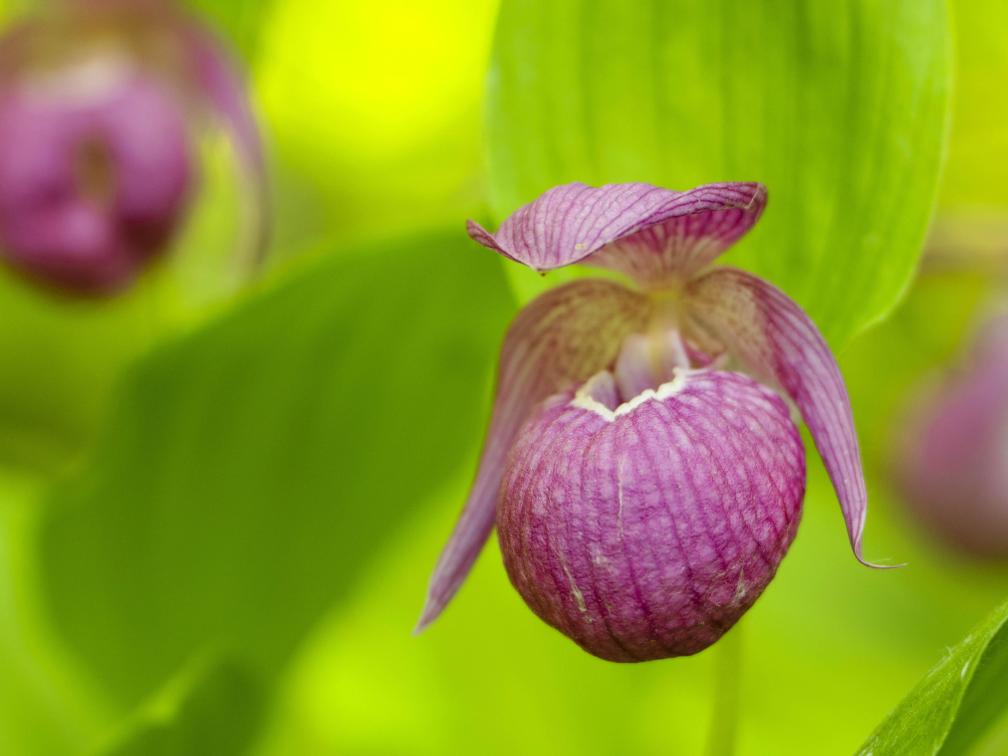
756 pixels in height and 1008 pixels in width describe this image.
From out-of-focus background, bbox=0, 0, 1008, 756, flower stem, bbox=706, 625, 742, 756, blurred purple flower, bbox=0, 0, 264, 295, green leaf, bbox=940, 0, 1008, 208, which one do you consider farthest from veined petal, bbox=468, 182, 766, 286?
green leaf, bbox=940, 0, 1008, 208

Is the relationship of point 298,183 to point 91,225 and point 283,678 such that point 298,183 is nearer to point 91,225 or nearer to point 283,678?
point 91,225

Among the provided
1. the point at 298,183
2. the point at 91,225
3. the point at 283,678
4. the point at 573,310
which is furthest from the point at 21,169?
the point at 298,183

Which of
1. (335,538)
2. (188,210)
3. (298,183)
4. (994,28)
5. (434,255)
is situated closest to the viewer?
(434,255)

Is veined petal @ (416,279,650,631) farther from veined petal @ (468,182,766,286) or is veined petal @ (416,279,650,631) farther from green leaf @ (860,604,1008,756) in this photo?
green leaf @ (860,604,1008,756)

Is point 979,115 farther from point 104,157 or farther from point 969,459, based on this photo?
point 104,157

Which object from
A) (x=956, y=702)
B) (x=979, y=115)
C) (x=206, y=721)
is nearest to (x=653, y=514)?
(x=956, y=702)

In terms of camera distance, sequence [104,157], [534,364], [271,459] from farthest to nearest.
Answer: [104,157] < [271,459] < [534,364]

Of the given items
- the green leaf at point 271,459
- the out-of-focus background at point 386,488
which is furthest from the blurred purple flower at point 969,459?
the green leaf at point 271,459
